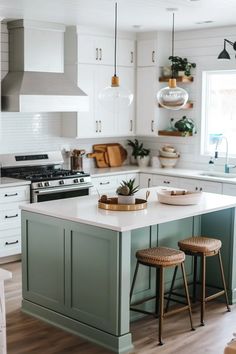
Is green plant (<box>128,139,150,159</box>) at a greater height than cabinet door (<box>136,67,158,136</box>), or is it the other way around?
cabinet door (<box>136,67,158,136</box>)

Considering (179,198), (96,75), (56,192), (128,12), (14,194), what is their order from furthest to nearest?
(96,75), (56,192), (14,194), (128,12), (179,198)

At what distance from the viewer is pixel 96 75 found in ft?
23.8

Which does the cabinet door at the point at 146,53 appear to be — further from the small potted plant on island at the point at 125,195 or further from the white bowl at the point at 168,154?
the small potted plant on island at the point at 125,195

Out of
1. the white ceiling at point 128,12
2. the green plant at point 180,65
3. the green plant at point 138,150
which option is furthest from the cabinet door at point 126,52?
the green plant at point 138,150

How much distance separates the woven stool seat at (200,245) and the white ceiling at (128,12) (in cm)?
209

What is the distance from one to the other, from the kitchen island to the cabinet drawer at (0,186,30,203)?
1.28m

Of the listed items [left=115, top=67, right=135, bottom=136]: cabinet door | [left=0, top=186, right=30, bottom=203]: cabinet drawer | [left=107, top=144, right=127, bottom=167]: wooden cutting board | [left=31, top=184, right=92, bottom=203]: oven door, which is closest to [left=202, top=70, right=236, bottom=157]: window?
[left=115, top=67, right=135, bottom=136]: cabinet door

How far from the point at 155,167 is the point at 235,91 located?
4.62ft

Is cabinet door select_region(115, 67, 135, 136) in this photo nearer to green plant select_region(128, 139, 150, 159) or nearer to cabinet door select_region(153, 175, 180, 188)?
green plant select_region(128, 139, 150, 159)

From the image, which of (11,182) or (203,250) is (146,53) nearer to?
(11,182)

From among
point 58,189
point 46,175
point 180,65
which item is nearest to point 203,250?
point 58,189

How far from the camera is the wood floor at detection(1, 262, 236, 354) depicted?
4207 millimetres

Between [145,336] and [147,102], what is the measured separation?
3.83 metres

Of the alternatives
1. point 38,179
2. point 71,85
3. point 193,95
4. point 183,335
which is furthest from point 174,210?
point 193,95
